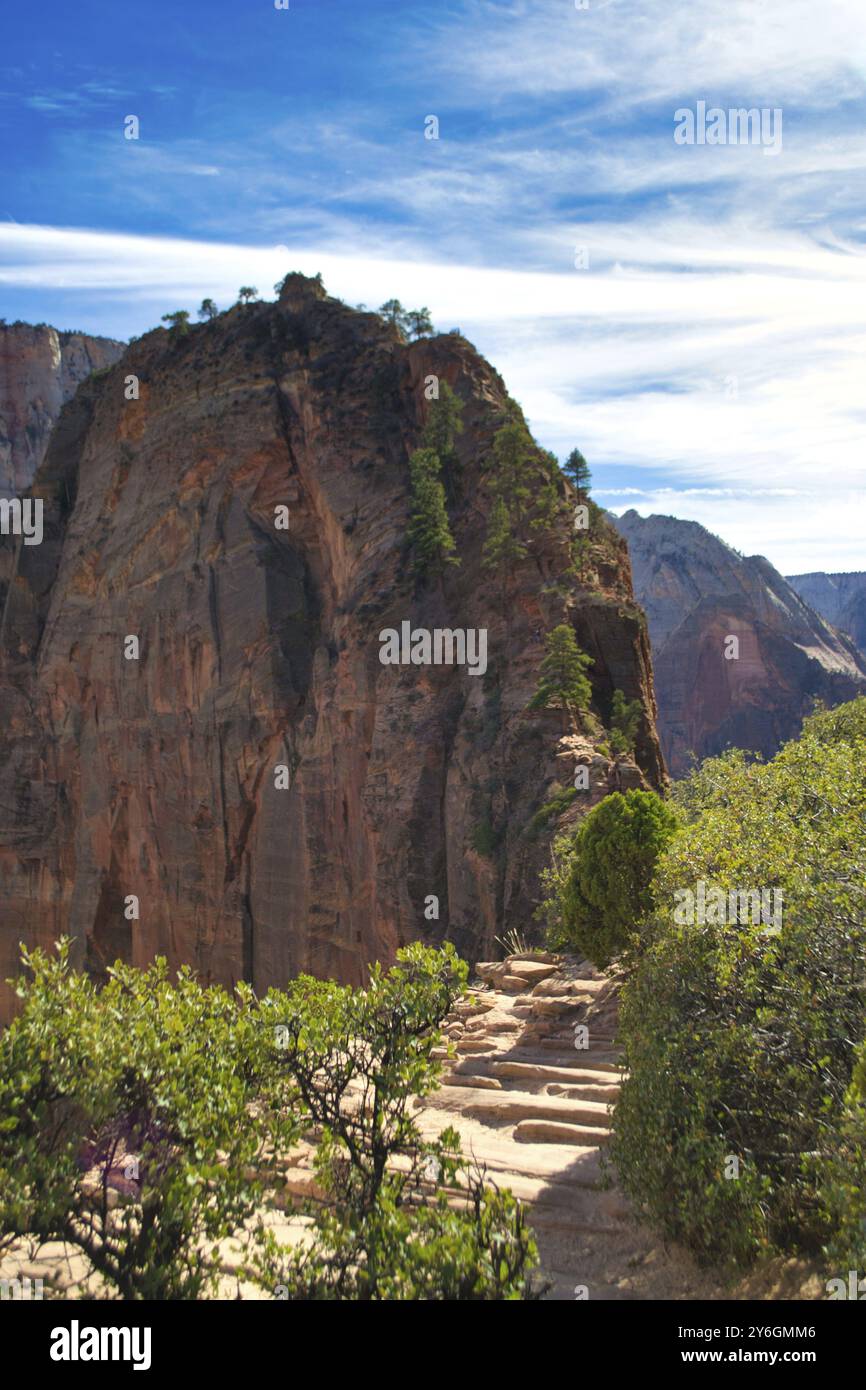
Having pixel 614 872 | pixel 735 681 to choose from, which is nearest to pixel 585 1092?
pixel 614 872

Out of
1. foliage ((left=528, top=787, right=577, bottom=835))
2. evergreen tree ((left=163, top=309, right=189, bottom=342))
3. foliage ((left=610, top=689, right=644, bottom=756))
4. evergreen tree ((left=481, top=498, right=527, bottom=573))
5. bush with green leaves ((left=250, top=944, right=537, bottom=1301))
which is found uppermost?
evergreen tree ((left=163, top=309, right=189, bottom=342))

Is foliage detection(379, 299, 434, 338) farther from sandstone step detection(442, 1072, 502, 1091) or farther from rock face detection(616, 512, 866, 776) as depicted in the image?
rock face detection(616, 512, 866, 776)

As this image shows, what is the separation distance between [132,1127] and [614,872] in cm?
1275

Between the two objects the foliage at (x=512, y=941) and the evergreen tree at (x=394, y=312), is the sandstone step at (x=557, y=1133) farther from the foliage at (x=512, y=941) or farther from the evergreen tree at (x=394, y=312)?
the evergreen tree at (x=394, y=312)

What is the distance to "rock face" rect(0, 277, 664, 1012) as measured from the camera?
4906 cm

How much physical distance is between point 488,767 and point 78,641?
44959mm

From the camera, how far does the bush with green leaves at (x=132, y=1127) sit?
12.8 meters

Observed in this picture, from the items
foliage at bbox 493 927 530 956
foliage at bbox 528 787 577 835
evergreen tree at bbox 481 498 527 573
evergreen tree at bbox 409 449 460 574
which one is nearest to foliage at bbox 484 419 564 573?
evergreen tree at bbox 481 498 527 573

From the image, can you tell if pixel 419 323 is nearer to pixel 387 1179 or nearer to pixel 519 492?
pixel 519 492

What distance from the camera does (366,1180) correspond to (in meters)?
14.9

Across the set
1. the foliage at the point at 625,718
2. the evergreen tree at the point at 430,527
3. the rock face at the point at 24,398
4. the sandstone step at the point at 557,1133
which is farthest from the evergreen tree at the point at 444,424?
the rock face at the point at 24,398

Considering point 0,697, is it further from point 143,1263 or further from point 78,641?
point 143,1263

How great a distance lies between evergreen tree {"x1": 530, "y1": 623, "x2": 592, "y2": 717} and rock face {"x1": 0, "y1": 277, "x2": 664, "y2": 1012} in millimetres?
944

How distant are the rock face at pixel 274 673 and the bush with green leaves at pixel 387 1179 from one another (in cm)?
2324
